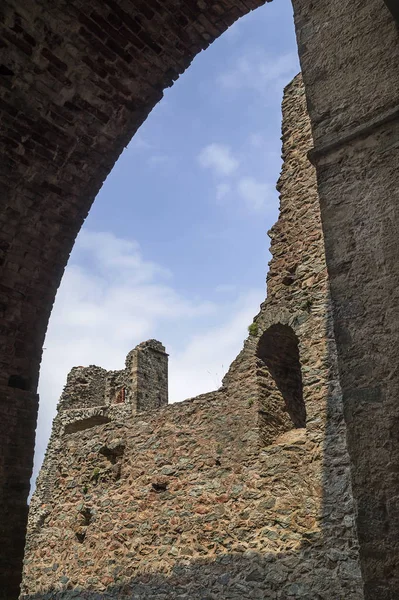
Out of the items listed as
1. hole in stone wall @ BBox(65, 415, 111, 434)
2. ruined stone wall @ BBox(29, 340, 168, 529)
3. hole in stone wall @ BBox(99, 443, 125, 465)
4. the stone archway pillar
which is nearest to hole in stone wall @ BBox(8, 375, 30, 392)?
the stone archway pillar

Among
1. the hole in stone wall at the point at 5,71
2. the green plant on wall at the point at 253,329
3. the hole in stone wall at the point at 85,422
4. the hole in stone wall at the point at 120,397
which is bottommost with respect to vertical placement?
the green plant on wall at the point at 253,329

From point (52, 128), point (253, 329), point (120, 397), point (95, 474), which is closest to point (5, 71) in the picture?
point (52, 128)

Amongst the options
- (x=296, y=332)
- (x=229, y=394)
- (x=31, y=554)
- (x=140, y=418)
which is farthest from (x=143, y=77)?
(x=31, y=554)

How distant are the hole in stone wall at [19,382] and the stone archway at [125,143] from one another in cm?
1

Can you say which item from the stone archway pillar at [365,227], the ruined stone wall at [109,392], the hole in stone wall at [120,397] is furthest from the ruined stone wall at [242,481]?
the hole in stone wall at [120,397]

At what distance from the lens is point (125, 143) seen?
5.12 metres

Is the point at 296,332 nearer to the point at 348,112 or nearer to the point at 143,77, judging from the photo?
the point at 143,77

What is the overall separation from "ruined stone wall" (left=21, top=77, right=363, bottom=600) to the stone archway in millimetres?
3516

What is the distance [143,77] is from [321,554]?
211 inches

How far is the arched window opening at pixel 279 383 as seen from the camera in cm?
810

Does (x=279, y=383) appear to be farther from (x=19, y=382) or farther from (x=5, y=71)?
(x=5, y=71)

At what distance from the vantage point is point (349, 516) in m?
6.23

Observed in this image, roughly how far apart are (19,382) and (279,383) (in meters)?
4.64

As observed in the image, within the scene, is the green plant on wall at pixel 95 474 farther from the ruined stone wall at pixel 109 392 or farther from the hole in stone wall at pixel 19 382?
the ruined stone wall at pixel 109 392
